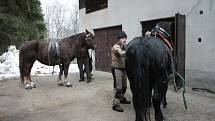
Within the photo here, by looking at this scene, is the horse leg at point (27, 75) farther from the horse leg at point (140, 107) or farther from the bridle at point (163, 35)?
the horse leg at point (140, 107)

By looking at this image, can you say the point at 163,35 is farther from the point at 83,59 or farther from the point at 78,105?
the point at 83,59

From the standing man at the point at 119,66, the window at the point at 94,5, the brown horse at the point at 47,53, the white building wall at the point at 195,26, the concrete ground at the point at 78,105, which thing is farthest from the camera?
the window at the point at 94,5

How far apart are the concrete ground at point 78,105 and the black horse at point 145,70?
108cm

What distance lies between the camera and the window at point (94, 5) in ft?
49.8

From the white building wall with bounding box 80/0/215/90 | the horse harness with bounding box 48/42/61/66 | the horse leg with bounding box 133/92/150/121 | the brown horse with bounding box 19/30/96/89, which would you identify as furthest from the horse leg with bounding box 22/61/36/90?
the horse leg with bounding box 133/92/150/121

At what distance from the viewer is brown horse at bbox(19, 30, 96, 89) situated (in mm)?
9555

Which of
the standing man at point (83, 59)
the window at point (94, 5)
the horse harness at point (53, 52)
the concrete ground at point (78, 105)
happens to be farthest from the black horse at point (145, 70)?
the window at point (94, 5)

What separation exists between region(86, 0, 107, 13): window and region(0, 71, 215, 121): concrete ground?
6.37m

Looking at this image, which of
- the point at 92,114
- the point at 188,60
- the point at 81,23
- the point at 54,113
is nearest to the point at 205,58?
the point at 188,60

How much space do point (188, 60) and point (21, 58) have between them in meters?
5.31

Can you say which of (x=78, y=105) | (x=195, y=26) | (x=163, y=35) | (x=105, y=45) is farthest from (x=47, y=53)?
(x=105, y=45)

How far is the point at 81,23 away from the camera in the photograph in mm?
17484

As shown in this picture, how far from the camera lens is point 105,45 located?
1442cm

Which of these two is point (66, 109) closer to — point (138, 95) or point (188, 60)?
point (138, 95)
